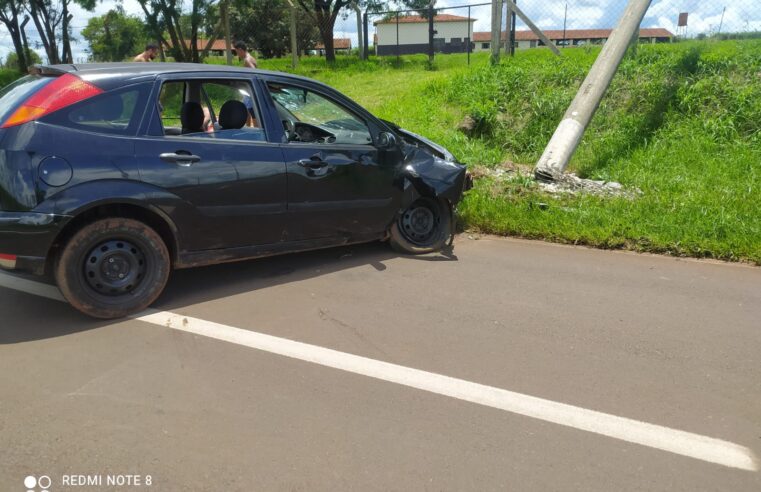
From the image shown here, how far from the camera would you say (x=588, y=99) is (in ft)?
28.6

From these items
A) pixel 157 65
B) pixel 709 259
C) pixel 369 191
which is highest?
pixel 157 65

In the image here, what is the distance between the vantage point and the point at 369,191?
18.2ft

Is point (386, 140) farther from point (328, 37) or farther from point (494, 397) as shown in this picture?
point (328, 37)

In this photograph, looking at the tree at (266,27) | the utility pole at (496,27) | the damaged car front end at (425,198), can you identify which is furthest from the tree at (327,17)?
the damaged car front end at (425,198)

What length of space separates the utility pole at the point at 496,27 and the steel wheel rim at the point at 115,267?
969 centimetres

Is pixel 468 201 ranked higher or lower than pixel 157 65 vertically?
lower

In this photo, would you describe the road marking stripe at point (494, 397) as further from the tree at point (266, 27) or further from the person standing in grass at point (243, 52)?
the tree at point (266, 27)

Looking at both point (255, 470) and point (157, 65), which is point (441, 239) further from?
point (255, 470)

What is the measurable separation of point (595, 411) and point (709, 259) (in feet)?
11.2

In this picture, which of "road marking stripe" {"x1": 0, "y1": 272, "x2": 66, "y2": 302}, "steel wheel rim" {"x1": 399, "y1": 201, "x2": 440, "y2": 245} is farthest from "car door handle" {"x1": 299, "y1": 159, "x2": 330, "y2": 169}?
"road marking stripe" {"x1": 0, "y1": 272, "x2": 66, "y2": 302}

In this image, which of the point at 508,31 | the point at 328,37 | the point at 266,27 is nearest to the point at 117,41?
the point at 266,27

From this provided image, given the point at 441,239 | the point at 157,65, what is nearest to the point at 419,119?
the point at 441,239

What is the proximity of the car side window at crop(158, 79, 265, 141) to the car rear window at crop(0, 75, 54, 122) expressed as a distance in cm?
82

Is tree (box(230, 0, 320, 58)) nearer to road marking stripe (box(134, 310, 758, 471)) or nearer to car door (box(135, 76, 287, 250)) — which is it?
car door (box(135, 76, 287, 250))
